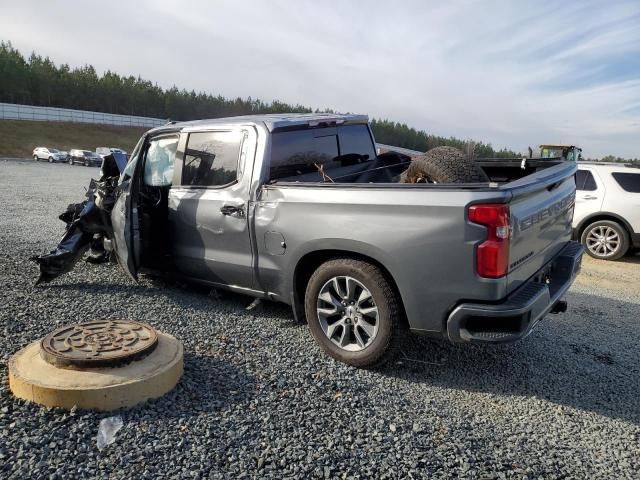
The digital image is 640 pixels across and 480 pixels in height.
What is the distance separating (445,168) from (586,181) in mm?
6967

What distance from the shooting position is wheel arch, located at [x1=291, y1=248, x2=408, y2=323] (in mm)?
3727

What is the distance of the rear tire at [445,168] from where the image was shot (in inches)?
158

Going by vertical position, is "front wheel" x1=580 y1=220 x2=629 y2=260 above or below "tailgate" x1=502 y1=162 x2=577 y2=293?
below

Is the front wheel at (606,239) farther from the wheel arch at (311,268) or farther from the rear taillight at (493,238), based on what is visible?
the rear taillight at (493,238)

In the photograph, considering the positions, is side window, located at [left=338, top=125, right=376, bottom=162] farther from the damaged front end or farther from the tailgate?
the damaged front end

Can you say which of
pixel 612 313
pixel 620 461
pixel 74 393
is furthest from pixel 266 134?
pixel 612 313

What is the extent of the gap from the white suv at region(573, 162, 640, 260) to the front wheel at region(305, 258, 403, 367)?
733 cm

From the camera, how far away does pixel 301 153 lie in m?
4.80

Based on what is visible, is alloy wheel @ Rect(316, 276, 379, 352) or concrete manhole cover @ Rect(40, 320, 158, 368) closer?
concrete manhole cover @ Rect(40, 320, 158, 368)

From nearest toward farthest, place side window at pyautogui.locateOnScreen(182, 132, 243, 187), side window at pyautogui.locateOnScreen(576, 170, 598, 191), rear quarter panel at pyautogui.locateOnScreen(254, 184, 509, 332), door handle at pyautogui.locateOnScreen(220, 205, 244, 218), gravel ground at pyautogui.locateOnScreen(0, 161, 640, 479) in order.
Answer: gravel ground at pyautogui.locateOnScreen(0, 161, 640, 479) < rear quarter panel at pyautogui.locateOnScreen(254, 184, 509, 332) < door handle at pyautogui.locateOnScreen(220, 205, 244, 218) < side window at pyautogui.locateOnScreen(182, 132, 243, 187) < side window at pyautogui.locateOnScreen(576, 170, 598, 191)

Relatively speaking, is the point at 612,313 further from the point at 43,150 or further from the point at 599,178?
the point at 43,150

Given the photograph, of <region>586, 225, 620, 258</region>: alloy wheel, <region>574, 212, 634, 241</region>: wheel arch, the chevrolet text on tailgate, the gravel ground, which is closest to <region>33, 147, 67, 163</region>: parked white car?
the chevrolet text on tailgate

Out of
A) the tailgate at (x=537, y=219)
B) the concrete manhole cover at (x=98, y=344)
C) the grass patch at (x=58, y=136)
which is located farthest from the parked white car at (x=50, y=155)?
the tailgate at (x=537, y=219)

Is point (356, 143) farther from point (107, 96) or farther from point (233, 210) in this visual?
point (107, 96)
